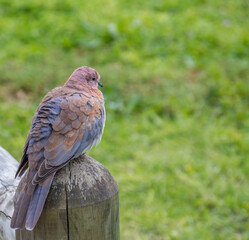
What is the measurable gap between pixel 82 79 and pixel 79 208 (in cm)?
137

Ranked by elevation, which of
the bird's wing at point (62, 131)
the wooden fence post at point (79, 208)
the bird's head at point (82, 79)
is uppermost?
the bird's head at point (82, 79)

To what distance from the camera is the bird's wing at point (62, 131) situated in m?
2.20

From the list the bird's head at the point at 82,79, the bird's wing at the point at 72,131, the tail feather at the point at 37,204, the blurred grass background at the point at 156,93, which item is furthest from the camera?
the blurred grass background at the point at 156,93

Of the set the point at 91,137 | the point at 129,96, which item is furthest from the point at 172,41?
the point at 91,137

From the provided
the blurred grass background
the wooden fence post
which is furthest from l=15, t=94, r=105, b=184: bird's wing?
the blurred grass background

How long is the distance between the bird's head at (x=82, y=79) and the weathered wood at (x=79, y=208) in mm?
1114

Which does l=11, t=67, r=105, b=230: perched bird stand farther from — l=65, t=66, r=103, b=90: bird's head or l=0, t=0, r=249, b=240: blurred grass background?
l=0, t=0, r=249, b=240: blurred grass background

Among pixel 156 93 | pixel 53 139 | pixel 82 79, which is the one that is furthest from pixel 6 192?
pixel 156 93

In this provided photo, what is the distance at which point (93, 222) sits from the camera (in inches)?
75.3

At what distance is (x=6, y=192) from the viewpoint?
2.39 metres

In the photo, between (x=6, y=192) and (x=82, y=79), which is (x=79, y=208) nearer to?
(x=6, y=192)

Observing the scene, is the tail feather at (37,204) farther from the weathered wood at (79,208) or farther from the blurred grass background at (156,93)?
the blurred grass background at (156,93)

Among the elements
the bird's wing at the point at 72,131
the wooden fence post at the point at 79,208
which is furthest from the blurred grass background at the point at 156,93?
the wooden fence post at the point at 79,208

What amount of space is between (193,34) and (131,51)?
1.14m
